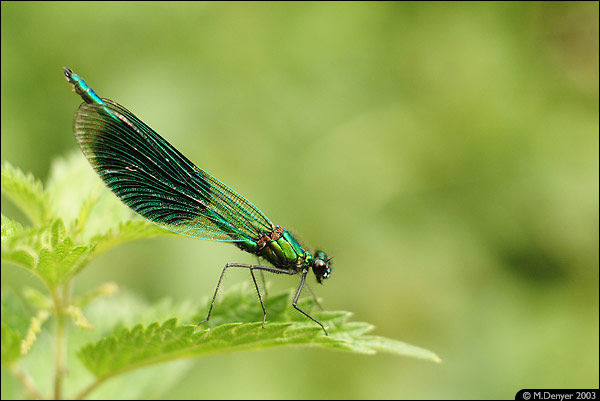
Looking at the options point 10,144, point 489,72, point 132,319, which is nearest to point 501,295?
point 489,72

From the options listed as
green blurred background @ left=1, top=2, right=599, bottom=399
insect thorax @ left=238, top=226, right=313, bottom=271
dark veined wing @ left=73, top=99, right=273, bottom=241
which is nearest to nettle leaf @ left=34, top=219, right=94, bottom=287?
dark veined wing @ left=73, top=99, right=273, bottom=241

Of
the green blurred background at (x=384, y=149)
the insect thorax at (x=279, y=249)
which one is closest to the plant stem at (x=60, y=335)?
the insect thorax at (x=279, y=249)

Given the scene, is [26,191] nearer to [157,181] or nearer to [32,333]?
[32,333]

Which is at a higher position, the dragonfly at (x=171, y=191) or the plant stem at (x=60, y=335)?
the dragonfly at (x=171, y=191)

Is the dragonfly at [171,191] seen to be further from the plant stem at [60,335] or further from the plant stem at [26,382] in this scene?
the plant stem at [26,382]

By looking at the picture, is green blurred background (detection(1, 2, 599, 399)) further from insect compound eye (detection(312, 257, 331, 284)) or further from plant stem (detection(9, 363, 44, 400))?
plant stem (detection(9, 363, 44, 400))

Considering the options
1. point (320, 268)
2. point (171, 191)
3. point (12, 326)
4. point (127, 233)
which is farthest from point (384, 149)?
point (12, 326)
